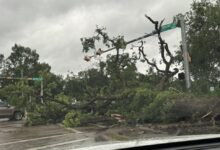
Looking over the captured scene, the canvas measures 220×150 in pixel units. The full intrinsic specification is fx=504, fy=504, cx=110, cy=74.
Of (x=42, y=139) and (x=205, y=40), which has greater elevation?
(x=205, y=40)

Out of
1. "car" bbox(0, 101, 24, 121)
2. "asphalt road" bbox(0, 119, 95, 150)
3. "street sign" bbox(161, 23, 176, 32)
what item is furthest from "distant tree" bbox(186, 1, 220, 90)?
"car" bbox(0, 101, 24, 121)

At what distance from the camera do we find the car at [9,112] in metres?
32.6

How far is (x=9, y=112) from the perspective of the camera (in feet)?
108

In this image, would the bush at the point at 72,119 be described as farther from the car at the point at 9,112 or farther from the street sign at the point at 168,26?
the car at the point at 9,112

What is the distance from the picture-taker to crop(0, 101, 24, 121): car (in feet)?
107

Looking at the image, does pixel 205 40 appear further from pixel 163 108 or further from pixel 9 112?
pixel 9 112

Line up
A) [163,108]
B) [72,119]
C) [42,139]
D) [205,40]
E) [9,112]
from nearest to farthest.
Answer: [42,139], [163,108], [72,119], [205,40], [9,112]

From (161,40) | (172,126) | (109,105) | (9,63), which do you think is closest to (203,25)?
(161,40)

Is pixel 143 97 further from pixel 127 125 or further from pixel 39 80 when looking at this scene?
pixel 39 80

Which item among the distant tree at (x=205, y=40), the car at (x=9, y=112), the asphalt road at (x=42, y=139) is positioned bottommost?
the asphalt road at (x=42, y=139)

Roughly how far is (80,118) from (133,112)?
252 cm

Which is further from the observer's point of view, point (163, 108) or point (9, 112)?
point (9, 112)

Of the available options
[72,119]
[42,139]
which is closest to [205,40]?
[72,119]

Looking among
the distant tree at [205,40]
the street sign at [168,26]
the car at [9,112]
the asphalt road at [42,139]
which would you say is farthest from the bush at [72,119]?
the car at [9,112]
